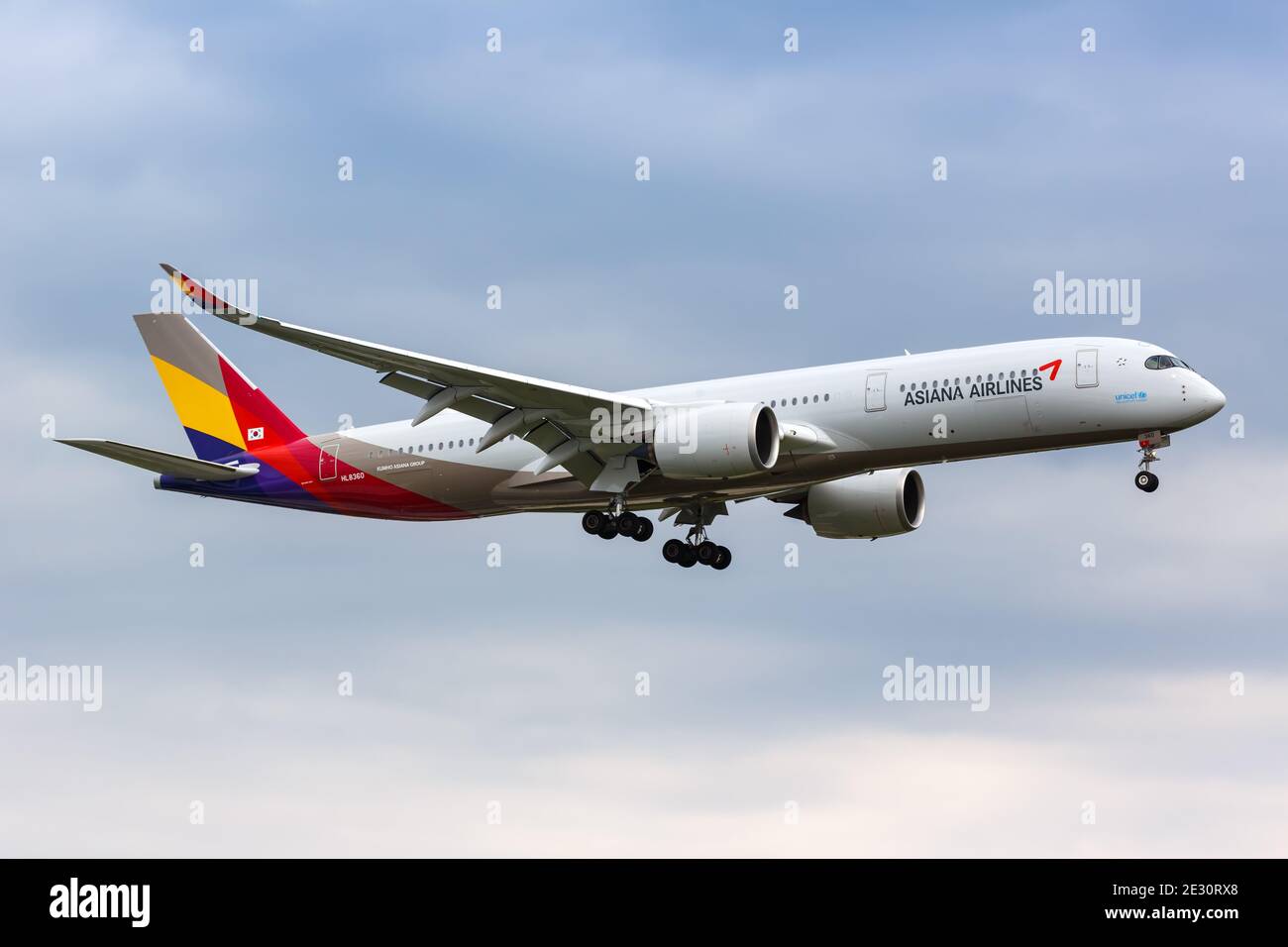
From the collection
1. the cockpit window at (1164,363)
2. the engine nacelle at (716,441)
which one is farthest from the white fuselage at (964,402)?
the engine nacelle at (716,441)

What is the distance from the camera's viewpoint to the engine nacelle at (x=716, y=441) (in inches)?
1525

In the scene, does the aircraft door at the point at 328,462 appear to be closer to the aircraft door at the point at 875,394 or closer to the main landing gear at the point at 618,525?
the main landing gear at the point at 618,525

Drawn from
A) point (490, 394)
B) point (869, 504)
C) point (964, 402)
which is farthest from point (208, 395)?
point (964, 402)

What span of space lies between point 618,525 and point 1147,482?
42.2 ft

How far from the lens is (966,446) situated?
38969 mm

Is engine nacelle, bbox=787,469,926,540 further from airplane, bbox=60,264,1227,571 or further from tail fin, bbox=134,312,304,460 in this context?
tail fin, bbox=134,312,304,460

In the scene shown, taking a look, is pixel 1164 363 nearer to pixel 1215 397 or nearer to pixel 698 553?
pixel 1215 397

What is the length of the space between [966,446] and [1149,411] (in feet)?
13.5

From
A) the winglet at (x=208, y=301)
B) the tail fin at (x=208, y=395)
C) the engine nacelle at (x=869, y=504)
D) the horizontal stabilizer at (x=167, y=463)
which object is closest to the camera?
the winglet at (x=208, y=301)

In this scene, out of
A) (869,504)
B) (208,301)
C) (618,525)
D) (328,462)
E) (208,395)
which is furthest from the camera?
(208,395)

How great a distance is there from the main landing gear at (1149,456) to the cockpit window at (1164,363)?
1.48 meters

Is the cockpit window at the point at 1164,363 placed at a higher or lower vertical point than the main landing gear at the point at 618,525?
higher

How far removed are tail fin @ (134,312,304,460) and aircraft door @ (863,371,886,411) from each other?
56.0 ft

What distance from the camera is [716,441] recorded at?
3900cm
